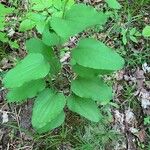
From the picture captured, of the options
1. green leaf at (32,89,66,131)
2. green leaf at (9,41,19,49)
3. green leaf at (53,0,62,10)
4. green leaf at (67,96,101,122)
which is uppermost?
green leaf at (53,0,62,10)

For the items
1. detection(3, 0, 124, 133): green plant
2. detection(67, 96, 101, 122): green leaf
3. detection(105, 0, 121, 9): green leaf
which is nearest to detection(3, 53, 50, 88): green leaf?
detection(3, 0, 124, 133): green plant

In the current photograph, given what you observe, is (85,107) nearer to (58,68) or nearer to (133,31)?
(58,68)

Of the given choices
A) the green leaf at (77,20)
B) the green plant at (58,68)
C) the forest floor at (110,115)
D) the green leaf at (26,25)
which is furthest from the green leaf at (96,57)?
the green leaf at (26,25)

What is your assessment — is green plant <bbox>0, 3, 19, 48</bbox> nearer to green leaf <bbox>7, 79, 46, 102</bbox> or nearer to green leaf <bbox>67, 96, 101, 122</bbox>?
green leaf <bbox>7, 79, 46, 102</bbox>

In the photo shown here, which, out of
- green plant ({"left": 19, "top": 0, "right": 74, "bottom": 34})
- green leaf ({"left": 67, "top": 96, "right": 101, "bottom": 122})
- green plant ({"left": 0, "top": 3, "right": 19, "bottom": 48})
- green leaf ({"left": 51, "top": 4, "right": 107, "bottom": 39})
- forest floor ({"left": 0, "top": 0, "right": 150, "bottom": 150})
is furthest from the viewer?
green plant ({"left": 19, "top": 0, "right": 74, "bottom": 34})

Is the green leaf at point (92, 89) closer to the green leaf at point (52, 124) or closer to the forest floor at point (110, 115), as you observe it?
the green leaf at point (52, 124)

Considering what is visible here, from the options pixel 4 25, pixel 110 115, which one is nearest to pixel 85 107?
pixel 110 115

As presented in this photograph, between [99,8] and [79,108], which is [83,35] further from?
[79,108]
